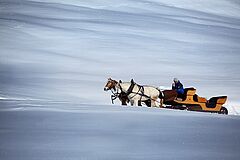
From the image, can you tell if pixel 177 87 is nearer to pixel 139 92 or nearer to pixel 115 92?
pixel 139 92

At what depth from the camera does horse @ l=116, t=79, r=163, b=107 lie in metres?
1.79

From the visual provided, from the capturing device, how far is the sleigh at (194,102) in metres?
1.85

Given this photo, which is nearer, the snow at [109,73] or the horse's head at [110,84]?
the snow at [109,73]

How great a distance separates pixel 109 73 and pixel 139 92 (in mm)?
164

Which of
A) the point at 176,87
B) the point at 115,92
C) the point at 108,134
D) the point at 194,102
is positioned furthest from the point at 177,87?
the point at 108,134

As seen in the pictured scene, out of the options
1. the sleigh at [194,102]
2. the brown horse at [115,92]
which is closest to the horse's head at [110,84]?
the brown horse at [115,92]

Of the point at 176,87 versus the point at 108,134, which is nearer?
the point at 108,134

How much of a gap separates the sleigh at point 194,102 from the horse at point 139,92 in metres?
0.05

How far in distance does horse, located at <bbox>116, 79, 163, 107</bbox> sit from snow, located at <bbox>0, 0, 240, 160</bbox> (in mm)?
29

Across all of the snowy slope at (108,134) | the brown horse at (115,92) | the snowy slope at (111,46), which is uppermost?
the snowy slope at (111,46)

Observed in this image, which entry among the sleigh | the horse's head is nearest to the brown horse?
the horse's head

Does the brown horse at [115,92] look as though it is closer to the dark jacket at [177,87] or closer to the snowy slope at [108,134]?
the snowy slope at [108,134]

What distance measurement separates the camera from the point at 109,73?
177cm

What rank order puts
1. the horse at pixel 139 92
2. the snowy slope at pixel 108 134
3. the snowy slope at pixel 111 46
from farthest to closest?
the horse at pixel 139 92 → the snowy slope at pixel 111 46 → the snowy slope at pixel 108 134
